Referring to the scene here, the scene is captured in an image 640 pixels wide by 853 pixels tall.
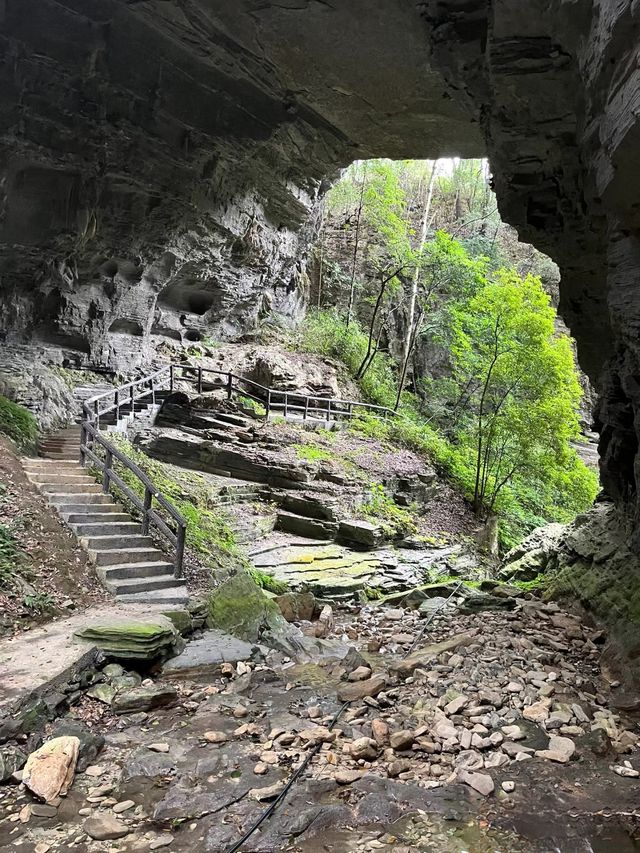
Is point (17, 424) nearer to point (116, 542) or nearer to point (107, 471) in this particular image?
point (107, 471)

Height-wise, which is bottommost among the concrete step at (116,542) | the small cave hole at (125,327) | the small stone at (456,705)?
the small stone at (456,705)

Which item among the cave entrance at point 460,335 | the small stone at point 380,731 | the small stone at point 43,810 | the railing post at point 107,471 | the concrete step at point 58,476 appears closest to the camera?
the small stone at point 43,810

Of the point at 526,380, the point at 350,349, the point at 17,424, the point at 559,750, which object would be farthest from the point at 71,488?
the point at 350,349

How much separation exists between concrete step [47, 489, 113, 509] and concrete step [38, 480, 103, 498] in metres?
0.02

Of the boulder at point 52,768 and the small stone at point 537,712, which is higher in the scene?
the small stone at point 537,712

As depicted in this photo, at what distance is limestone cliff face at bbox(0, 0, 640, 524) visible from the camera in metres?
5.75

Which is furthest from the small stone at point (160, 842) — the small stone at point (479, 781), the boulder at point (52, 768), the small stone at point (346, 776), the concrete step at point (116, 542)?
the concrete step at point (116, 542)

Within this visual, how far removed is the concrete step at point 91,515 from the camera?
8.51 m

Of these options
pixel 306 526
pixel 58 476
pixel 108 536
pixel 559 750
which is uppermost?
pixel 58 476

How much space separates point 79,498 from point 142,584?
2372 mm

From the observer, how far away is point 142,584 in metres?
7.77

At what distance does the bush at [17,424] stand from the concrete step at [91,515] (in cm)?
279

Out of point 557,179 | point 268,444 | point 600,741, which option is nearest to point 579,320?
point 557,179

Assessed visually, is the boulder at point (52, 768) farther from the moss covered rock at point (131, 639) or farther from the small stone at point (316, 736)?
the small stone at point (316, 736)
